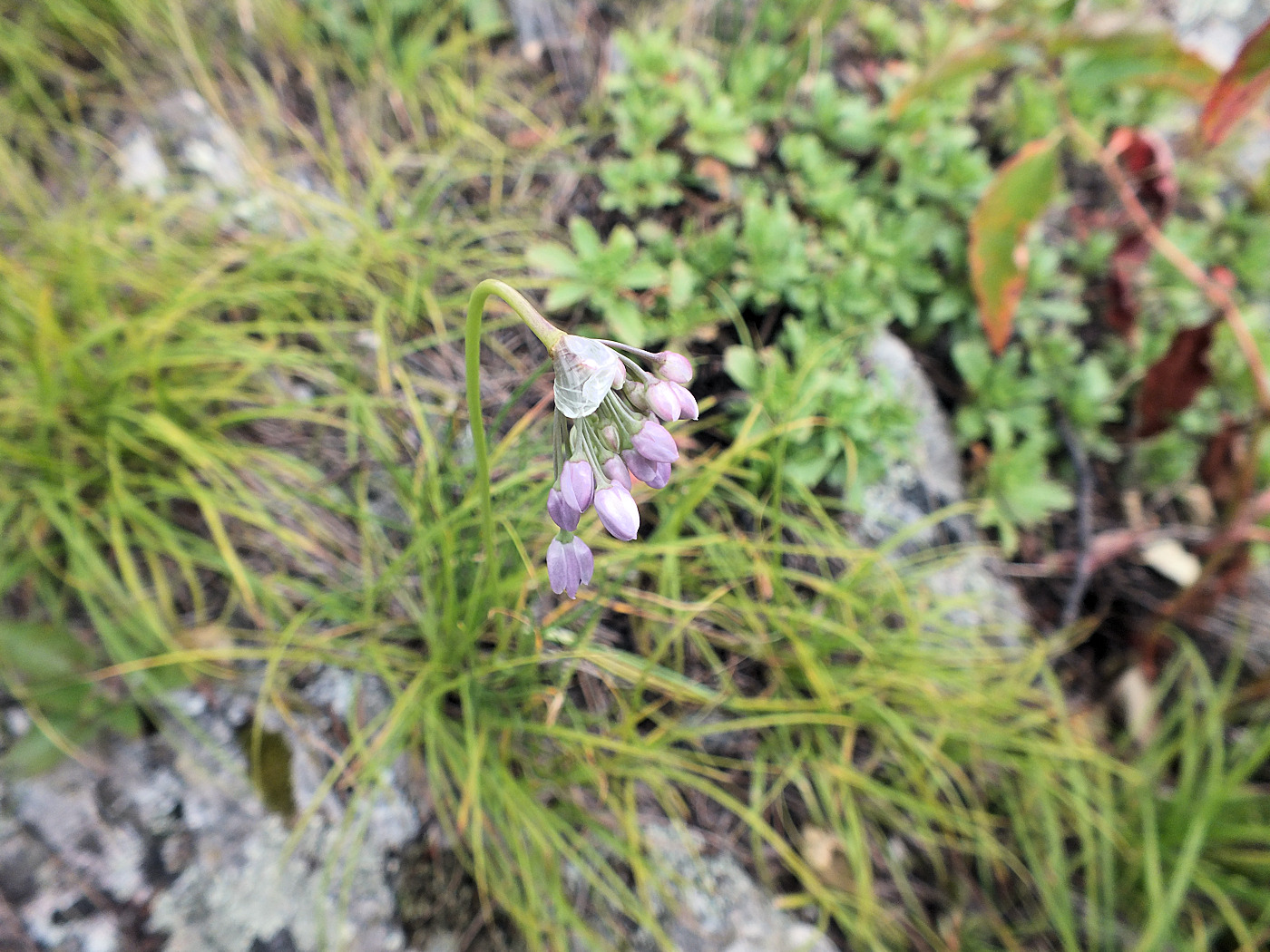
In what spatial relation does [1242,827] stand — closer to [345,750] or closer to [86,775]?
[345,750]

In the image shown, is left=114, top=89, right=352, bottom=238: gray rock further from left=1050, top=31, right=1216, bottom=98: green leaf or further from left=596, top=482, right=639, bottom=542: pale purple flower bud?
left=1050, top=31, right=1216, bottom=98: green leaf

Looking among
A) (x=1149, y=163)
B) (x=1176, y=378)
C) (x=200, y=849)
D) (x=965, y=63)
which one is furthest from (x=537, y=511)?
(x=1149, y=163)

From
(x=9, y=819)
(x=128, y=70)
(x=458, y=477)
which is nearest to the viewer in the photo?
(x=9, y=819)

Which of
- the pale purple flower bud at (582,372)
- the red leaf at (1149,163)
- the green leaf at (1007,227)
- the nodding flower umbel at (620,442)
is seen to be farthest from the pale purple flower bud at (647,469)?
the red leaf at (1149,163)

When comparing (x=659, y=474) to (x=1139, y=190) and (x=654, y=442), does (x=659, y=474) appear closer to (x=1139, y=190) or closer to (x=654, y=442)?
(x=654, y=442)

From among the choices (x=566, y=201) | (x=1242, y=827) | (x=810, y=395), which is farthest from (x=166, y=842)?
(x=1242, y=827)

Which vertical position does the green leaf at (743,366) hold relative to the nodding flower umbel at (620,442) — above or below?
below

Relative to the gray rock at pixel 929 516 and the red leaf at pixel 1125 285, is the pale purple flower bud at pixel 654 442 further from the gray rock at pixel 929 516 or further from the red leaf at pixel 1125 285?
the red leaf at pixel 1125 285

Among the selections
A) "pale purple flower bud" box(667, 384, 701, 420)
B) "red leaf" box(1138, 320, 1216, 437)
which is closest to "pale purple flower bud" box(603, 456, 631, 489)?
"pale purple flower bud" box(667, 384, 701, 420)
